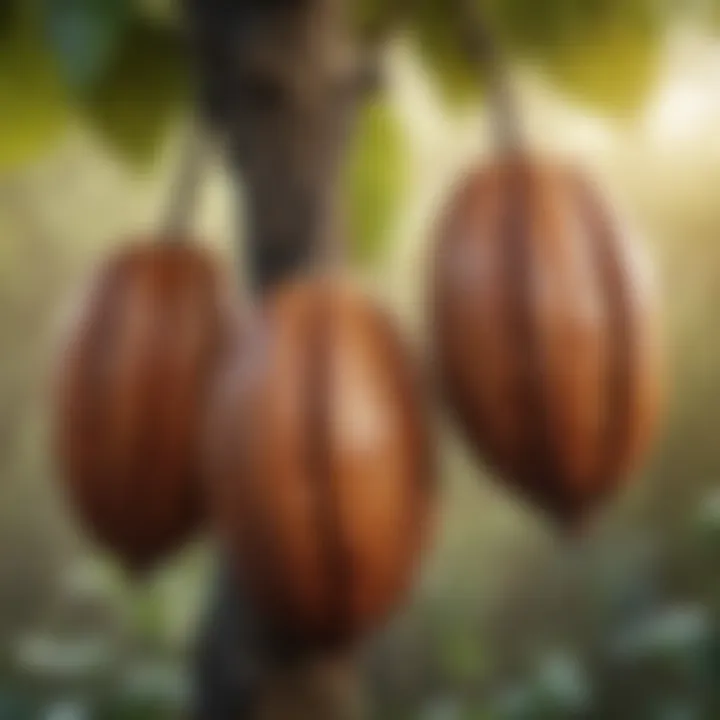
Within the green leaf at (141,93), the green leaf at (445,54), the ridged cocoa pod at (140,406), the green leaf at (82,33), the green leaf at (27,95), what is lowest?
the ridged cocoa pod at (140,406)

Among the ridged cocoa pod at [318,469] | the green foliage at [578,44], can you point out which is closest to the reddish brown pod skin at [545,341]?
the ridged cocoa pod at [318,469]

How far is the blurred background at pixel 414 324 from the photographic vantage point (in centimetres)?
40

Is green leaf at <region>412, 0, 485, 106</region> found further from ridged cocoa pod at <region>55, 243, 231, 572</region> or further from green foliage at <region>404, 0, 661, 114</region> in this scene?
ridged cocoa pod at <region>55, 243, 231, 572</region>

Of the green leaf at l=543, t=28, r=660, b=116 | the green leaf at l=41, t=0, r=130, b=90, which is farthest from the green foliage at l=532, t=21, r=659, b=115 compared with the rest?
the green leaf at l=41, t=0, r=130, b=90

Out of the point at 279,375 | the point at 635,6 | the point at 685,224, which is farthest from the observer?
the point at 685,224

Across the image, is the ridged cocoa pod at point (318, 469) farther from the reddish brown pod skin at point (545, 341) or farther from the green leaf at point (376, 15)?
the green leaf at point (376, 15)

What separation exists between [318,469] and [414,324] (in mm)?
184

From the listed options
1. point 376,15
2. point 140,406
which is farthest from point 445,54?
point 140,406

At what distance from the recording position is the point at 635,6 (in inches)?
15.6

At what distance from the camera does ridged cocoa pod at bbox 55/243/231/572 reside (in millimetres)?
298

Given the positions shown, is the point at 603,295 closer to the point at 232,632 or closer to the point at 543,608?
the point at 232,632

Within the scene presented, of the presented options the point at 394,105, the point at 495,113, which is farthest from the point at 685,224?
the point at 495,113

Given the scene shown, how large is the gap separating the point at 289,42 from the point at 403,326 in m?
0.07

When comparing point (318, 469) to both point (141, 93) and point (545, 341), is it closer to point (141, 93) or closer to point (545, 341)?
point (545, 341)
